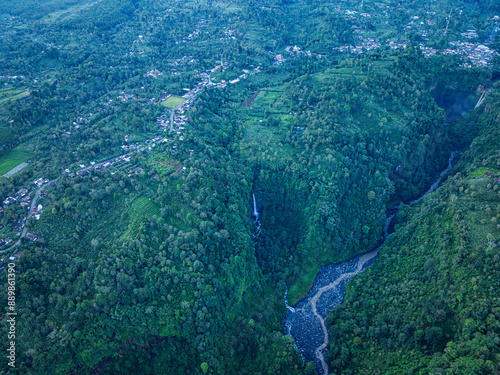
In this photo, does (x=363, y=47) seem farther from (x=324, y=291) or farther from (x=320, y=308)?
(x=320, y=308)

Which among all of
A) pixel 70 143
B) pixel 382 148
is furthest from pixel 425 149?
pixel 70 143

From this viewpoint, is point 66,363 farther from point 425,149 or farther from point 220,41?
point 220,41

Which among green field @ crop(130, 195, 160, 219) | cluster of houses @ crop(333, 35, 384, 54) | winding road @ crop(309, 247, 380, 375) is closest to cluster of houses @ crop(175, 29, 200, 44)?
cluster of houses @ crop(333, 35, 384, 54)

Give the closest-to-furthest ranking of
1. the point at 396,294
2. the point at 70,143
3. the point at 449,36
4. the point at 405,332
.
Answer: the point at 405,332
the point at 396,294
the point at 70,143
the point at 449,36

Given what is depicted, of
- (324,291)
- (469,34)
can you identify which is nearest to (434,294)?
(324,291)

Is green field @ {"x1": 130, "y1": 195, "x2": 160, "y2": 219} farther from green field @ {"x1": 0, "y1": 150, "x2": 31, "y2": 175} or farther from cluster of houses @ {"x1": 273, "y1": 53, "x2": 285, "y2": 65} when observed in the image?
cluster of houses @ {"x1": 273, "y1": 53, "x2": 285, "y2": 65}

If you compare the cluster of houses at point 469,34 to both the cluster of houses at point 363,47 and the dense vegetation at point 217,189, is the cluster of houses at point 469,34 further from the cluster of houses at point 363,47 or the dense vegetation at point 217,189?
the cluster of houses at point 363,47
